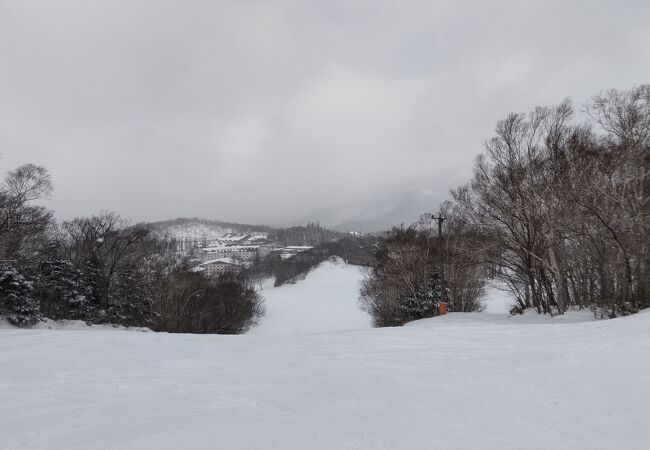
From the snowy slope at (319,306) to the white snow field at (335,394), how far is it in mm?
23209

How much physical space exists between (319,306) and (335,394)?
7166 cm

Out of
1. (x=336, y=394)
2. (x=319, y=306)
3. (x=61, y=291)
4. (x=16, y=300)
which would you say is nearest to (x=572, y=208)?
(x=336, y=394)

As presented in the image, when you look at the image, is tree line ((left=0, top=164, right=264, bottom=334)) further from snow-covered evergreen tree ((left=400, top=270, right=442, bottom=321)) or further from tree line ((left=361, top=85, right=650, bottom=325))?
tree line ((left=361, top=85, right=650, bottom=325))

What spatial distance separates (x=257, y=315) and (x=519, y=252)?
52601mm

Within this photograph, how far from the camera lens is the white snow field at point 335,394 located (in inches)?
147

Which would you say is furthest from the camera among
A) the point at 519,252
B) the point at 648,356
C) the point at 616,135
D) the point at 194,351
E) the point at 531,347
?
the point at 519,252

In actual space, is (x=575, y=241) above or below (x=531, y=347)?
above

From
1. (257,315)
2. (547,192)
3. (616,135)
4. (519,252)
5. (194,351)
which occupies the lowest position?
(257,315)

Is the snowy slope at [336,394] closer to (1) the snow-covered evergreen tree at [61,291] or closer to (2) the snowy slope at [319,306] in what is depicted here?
(2) the snowy slope at [319,306]

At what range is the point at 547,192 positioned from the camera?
17.1 metres

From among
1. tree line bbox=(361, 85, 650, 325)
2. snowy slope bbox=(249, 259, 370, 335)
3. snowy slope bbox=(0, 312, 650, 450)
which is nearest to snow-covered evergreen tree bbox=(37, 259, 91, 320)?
snowy slope bbox=(249, 259, 370, 335)

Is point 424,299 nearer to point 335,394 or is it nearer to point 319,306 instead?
point 335,394

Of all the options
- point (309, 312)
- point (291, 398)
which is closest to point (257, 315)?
point (309, 312)

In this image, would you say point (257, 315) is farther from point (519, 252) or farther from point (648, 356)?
point (648, 356)
